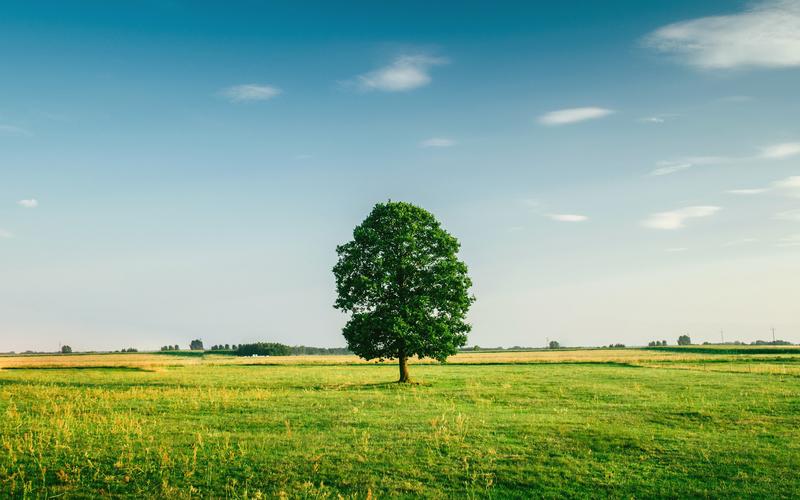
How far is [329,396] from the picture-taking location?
1580 inches

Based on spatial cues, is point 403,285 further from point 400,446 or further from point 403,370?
point 400,446

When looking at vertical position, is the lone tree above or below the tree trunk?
above

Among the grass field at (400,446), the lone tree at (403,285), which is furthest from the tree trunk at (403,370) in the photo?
the grass field at (400,446)

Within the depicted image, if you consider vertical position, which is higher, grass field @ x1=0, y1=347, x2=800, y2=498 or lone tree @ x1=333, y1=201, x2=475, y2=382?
lone tree @ x1=333, y1=201, x2=475, y2=382

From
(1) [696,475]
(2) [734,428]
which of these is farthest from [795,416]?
(1) [696,475]

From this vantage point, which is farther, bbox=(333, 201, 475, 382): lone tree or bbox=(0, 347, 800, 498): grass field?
bbox=(333, 201, 475, 382): lone tree

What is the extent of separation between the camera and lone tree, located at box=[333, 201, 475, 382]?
49.4 m

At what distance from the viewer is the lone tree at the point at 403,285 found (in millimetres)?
49375

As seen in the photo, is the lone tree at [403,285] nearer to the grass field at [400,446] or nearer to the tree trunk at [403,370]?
the tree trunk at [403,370]

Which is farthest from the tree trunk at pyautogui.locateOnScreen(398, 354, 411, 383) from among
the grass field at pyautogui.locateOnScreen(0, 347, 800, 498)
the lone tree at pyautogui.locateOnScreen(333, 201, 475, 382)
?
the grass field at pyautogui.locateOnScreen(0, 347, 800, 498)

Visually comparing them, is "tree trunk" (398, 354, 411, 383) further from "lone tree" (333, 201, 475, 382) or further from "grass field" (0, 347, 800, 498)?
"grass field" (0, 347, 800, 498)

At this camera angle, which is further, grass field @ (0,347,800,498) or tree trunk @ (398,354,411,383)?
tree trunk @ (398,354,411,383)

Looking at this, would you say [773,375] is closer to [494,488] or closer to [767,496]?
[767,496]

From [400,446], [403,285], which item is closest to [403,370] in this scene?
[403,285]
